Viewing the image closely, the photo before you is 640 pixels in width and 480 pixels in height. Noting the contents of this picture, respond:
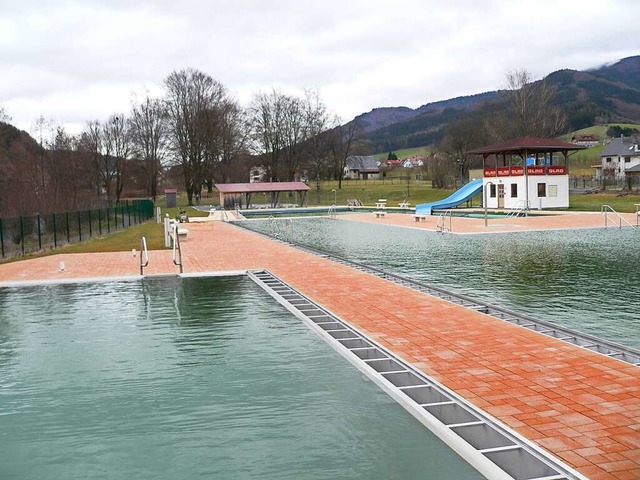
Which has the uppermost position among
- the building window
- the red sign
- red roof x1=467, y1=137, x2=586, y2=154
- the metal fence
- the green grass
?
A: the green grass

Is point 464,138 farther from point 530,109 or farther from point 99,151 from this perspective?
point 99,151

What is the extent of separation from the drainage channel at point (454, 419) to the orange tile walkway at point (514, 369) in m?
0.14

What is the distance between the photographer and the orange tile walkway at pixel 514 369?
4.52 meters

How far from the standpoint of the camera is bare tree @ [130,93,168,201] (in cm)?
6225

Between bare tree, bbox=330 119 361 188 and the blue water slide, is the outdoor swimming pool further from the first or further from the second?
bare tree, bbox=330 119 361 188

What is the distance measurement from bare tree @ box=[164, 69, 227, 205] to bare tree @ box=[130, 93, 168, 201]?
1196 millimetres

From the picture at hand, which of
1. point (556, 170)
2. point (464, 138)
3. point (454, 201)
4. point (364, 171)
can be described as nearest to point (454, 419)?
point (454, 201)

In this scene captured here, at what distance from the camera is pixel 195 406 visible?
580 centimetres

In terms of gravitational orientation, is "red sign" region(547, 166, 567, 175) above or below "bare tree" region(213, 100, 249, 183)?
below

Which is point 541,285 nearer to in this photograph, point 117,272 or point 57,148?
point 117,272

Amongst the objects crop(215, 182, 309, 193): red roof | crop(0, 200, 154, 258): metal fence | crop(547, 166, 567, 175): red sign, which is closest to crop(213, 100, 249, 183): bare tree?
crop(215, 182, 309, 193): red roof

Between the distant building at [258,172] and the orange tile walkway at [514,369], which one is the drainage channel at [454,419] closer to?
the orange tile walkway at [514,369]

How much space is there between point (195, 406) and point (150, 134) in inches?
2365

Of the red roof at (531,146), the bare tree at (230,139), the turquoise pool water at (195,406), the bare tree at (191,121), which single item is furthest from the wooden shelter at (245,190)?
the turquoise pool water at (195,406)
